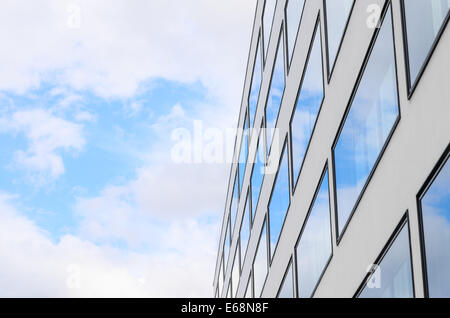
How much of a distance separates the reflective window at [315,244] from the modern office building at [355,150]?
5cm

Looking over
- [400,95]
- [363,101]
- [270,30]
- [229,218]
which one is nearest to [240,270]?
[229,218]

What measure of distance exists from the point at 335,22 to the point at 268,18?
13.6 m

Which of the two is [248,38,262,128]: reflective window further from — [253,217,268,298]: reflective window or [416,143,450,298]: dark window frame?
[416,143,450,298]: dark window frame

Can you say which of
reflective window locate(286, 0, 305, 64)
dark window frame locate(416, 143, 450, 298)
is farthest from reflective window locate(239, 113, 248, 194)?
dark window frame locate(416, 143, 450, 298)

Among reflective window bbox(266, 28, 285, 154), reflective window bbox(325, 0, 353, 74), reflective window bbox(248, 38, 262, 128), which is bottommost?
reflective window bbox(325, 0, 353, 74)

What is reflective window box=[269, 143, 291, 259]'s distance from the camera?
25.8 metres

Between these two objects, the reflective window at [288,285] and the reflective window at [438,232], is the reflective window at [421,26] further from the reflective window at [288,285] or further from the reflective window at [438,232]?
the reflective window at [288,285]

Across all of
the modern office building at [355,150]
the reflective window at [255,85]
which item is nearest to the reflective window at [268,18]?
the modern office building at [355,150]

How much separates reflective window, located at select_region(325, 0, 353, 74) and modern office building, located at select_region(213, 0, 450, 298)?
0.03 meters

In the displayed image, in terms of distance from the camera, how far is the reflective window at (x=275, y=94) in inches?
1095
